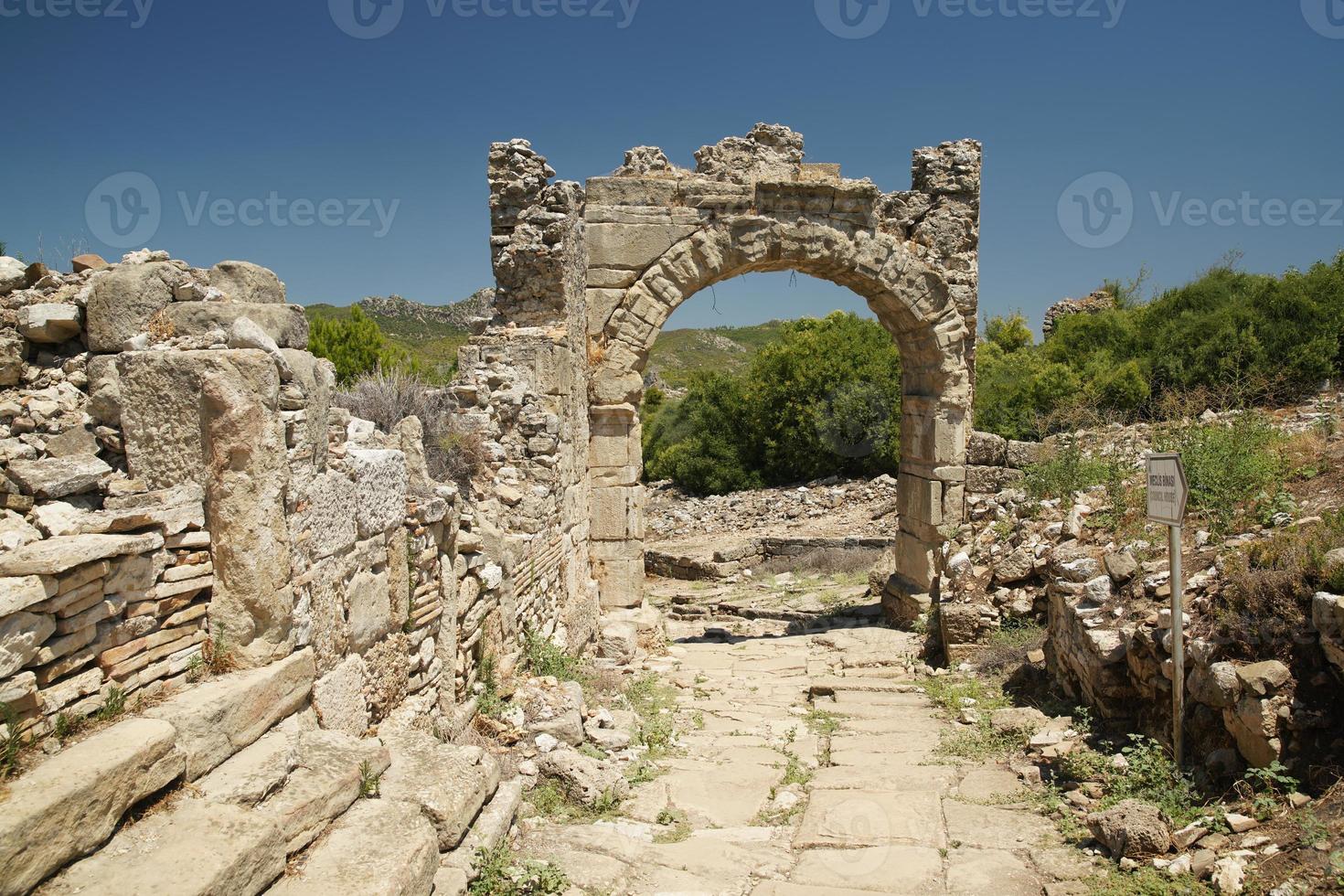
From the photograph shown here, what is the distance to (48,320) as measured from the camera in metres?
3.19

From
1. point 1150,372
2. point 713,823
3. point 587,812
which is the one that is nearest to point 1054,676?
point 713,823

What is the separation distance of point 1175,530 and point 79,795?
4650 millimetres

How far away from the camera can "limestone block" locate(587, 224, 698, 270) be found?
880 centimetres

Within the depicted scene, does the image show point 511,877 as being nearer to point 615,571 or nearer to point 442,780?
point 442,780

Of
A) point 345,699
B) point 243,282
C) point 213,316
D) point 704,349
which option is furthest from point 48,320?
point 704,349

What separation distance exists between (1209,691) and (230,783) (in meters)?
4.24

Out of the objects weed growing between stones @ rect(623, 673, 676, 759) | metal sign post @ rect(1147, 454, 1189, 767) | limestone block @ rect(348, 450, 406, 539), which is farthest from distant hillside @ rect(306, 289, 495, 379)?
metal sign post @ rect(1147, 454, 1189, 767)

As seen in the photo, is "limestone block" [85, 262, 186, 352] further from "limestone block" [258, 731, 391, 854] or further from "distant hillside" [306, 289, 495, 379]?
"distant hillside" [306, 289, 495, 379]

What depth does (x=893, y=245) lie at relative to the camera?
9.31m

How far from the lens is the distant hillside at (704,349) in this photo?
48344mm

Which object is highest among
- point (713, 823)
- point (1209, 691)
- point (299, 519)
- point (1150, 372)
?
point (1150, 372)

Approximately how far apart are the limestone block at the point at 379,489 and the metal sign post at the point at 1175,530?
3842mm

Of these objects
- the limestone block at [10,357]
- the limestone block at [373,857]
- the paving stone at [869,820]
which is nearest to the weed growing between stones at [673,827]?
the paving stone at [869,820]

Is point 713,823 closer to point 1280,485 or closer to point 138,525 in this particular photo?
point 138,525
